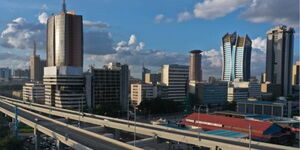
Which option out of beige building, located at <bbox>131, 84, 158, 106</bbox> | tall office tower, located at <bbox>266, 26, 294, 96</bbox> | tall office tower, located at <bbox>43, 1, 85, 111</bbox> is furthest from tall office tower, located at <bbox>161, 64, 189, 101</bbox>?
tall office tower, located at <bbox>266, 26, 294, 96</bbox>

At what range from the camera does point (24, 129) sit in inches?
2724

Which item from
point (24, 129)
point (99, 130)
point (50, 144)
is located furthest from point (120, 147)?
point (24, 129)

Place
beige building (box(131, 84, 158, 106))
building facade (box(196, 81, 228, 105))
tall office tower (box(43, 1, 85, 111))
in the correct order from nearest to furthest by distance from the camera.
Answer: tall office tower (box(43, 1, 85, 111)), beige building (box(131, 84, 158, 106)), building facade (box(196, 81, 228, 105))

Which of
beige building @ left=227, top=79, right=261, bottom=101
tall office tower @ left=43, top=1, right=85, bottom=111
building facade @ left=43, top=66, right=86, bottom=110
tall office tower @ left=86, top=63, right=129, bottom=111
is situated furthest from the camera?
beige building @ left=227, top=79, right=261, bottom=101

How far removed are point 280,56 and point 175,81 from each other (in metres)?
94.2

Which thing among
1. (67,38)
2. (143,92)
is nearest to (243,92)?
(143,92)

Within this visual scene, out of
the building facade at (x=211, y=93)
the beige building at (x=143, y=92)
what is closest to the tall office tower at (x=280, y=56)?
the building facade at (x=211, y=93)

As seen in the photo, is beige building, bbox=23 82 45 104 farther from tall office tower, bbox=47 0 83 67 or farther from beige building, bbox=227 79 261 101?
beige building, bbox=227 79 261 101

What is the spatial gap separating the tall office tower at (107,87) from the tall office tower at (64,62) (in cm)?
360

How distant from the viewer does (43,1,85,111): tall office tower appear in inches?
3708

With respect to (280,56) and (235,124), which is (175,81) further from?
(280,56)

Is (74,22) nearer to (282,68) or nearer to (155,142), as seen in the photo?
(155,142)

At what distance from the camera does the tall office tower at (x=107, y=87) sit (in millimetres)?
99125

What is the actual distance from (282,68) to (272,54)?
11.3m
